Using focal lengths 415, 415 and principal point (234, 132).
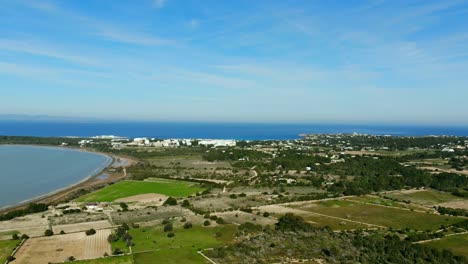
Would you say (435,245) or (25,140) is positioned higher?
(25,140)

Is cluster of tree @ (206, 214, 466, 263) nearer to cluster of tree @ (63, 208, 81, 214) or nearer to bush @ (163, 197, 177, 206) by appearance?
bush @ (163, 197, 177, 206)

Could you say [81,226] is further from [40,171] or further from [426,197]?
[426,197]

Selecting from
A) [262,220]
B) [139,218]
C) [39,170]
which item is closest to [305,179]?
[262,220]

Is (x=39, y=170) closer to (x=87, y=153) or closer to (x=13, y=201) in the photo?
(x=13, y=201)

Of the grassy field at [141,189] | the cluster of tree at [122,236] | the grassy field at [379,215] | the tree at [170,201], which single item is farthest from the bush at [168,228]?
the grassy field at [141,189]

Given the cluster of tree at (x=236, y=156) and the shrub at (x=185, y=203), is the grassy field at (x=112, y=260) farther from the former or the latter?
the cluster of tree at (x=236, y=156)

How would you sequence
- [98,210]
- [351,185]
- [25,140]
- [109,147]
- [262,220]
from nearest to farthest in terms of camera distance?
[262,220] < [98,210] < [351,185] < [109,147] < [25,140]
